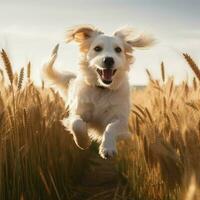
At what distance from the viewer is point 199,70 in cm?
350

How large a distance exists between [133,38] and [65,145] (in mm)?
2227

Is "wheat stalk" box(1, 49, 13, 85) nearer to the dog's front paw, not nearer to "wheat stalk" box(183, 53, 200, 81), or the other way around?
the dog's front paw

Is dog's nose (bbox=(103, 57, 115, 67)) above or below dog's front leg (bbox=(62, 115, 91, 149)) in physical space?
above

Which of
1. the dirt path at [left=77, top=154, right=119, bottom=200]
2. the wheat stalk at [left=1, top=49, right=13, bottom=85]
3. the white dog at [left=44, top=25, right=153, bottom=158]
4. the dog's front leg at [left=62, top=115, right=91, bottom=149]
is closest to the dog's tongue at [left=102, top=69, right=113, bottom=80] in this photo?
the white dog at [left=44, top=25, right=153, bottom=158]

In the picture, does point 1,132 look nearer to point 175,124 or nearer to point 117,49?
point 175,124

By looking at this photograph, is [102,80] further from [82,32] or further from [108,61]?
[82,32]

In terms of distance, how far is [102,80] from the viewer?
18.4 ft

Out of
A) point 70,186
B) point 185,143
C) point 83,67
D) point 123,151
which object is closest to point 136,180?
point 70,186

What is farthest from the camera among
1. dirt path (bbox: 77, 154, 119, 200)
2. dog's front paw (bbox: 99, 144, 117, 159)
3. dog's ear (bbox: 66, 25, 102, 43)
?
dog's ear (bbox: 66, 25, 102, 43)

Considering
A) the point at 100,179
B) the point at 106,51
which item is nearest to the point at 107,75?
the point at 106,51

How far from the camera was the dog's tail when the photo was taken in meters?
7.57

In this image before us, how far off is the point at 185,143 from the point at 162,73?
2.89 m

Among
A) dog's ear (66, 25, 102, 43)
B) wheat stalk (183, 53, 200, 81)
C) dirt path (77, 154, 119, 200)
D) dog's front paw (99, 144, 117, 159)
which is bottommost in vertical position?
dirt path (77, 154, 119, 200)

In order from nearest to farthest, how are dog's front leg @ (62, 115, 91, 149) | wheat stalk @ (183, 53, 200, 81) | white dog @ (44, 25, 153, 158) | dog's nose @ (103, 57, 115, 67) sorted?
1. wheat stalk @ (183, 53, 200, 81)
2. dog's front leg @ (62, 115, 91, 149)
3. dog's nose @ (103, 57, 115, 67)
4. white dog @ (44, 25, 153, 158)
